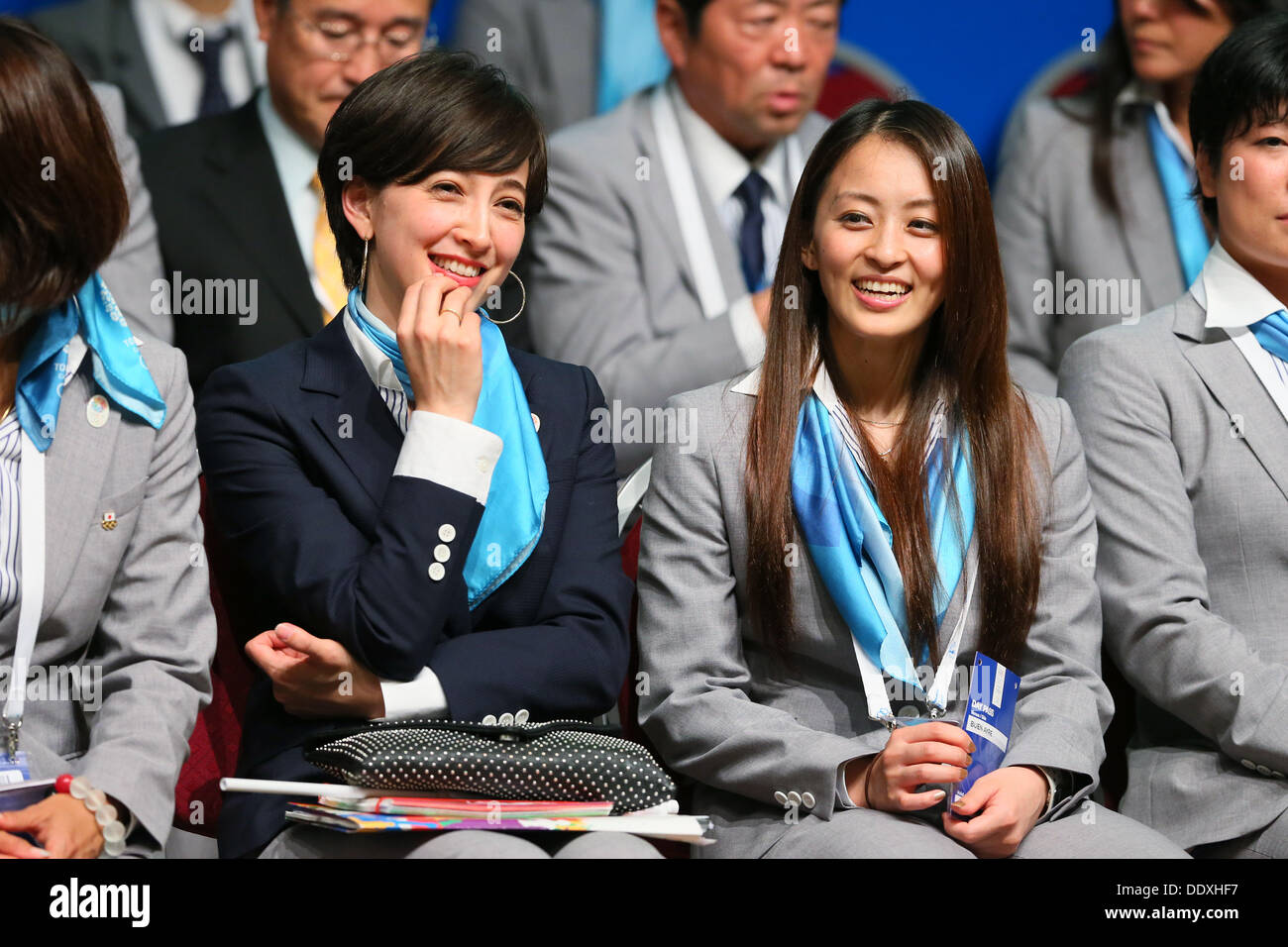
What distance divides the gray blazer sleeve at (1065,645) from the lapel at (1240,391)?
304mm

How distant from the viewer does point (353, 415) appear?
2.59m

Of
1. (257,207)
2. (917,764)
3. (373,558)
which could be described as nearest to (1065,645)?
(917,764)

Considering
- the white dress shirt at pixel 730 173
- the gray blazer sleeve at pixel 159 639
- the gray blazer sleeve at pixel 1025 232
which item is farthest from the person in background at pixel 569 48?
the gray blazer sleeve at pixel 159 639

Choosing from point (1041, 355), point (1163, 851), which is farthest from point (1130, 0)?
point (1163, 851)

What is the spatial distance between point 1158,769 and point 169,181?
2.68m

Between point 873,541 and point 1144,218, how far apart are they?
205cm

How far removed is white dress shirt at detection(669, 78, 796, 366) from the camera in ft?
13.5

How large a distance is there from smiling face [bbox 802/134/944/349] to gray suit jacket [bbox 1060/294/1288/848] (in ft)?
1.53

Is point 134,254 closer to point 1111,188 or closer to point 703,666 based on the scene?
point 703,666

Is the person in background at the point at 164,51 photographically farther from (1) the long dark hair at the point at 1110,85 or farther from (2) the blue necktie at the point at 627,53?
(1) the long dark hair at the point at 1110,85

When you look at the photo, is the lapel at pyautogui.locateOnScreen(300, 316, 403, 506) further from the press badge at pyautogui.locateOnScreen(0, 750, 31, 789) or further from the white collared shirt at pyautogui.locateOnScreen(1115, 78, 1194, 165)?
the white collared shirt at pyautogui.locateOnScreen(1115, 78, 1194, 165)

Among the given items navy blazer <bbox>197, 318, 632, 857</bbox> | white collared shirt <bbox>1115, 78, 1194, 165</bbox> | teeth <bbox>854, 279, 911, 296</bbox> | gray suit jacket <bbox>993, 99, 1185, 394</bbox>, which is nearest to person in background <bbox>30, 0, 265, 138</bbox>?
navy blazer <bbox>197, 318, 632, 857</bbox>

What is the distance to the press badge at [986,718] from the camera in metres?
2.42

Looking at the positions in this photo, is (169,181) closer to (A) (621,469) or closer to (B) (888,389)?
(A) (621,469)
